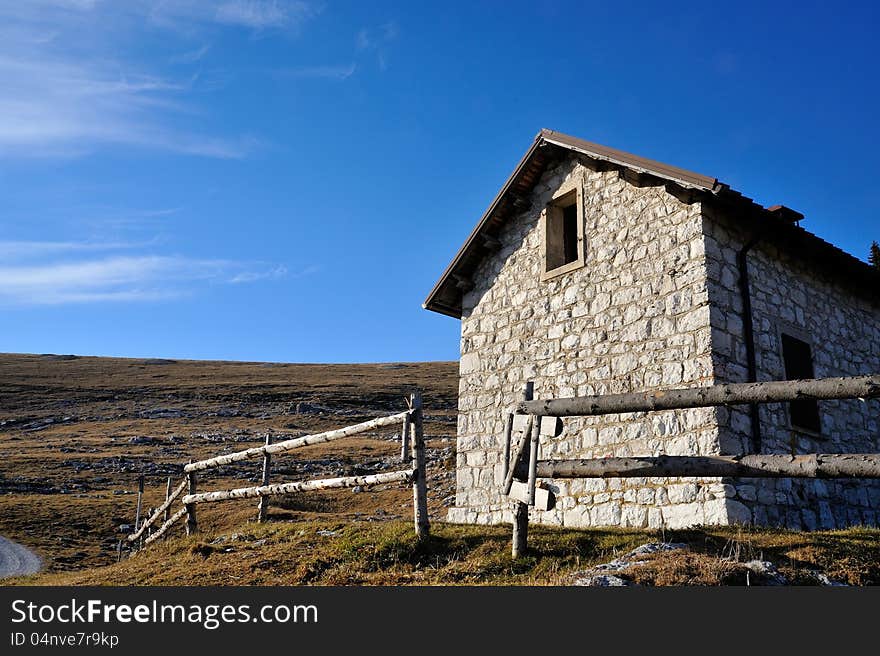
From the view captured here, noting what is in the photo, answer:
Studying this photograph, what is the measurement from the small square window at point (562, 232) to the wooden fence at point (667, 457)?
19.7 feet

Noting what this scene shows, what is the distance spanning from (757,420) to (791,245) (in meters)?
3.65

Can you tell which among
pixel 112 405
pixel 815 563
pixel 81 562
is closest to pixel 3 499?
pixel 81 562

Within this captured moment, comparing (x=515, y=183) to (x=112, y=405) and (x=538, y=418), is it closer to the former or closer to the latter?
(x=538, y=418)

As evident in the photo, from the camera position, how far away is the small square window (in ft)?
50.3

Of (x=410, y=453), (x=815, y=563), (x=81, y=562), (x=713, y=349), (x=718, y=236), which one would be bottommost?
(x=81, y=562)

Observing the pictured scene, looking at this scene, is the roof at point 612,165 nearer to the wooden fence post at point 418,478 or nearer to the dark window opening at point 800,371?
the dark window opening at point 800,371

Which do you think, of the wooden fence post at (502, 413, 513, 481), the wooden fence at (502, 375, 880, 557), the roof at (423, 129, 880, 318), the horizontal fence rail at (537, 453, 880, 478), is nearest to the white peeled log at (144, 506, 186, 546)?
the roof at (423, 129, 880, 318)

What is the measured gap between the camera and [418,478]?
35.7 ft

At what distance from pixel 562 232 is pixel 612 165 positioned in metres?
1.82

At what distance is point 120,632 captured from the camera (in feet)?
19.8

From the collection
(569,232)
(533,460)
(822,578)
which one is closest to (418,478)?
(533,460)

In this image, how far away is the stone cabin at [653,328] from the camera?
40.6ft

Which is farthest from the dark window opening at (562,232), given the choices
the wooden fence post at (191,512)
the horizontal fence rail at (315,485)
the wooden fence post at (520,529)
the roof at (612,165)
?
the wooden fence post at (191,512)

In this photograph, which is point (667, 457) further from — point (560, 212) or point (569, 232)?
point (560, 212)
